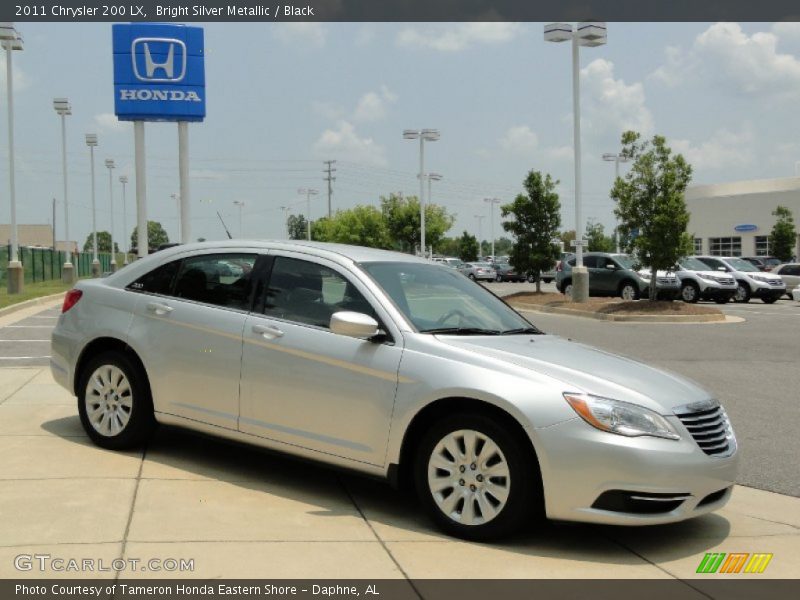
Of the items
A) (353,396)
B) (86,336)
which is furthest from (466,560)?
(86,336)

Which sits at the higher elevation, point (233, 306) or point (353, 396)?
point (233, 306)

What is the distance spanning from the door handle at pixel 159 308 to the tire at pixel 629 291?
24.8 metres

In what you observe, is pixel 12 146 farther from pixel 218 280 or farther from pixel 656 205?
pixel 218 280

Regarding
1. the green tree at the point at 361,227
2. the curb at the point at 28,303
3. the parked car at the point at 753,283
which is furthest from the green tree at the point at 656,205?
the green tree at the point at 361,227

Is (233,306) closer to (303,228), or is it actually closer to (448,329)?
(448,329)

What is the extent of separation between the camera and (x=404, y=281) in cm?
617

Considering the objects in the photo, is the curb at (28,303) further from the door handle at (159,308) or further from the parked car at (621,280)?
the door handle at (159,308)

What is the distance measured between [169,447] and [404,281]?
93.2 inches

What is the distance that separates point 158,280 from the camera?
6941 millimetres

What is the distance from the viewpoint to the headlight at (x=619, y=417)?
4852 millimetres

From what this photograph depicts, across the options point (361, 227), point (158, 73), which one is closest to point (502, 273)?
point (361, 227)

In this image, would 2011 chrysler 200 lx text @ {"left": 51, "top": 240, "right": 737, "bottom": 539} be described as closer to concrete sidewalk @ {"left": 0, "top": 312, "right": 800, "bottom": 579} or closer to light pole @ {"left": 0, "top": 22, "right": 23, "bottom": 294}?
concrete sidewalk @ {"left": 0, "top": 312, "right": 800, "bottom": 579}

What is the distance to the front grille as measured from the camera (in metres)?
5.07

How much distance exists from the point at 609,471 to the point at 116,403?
3.73 metres
